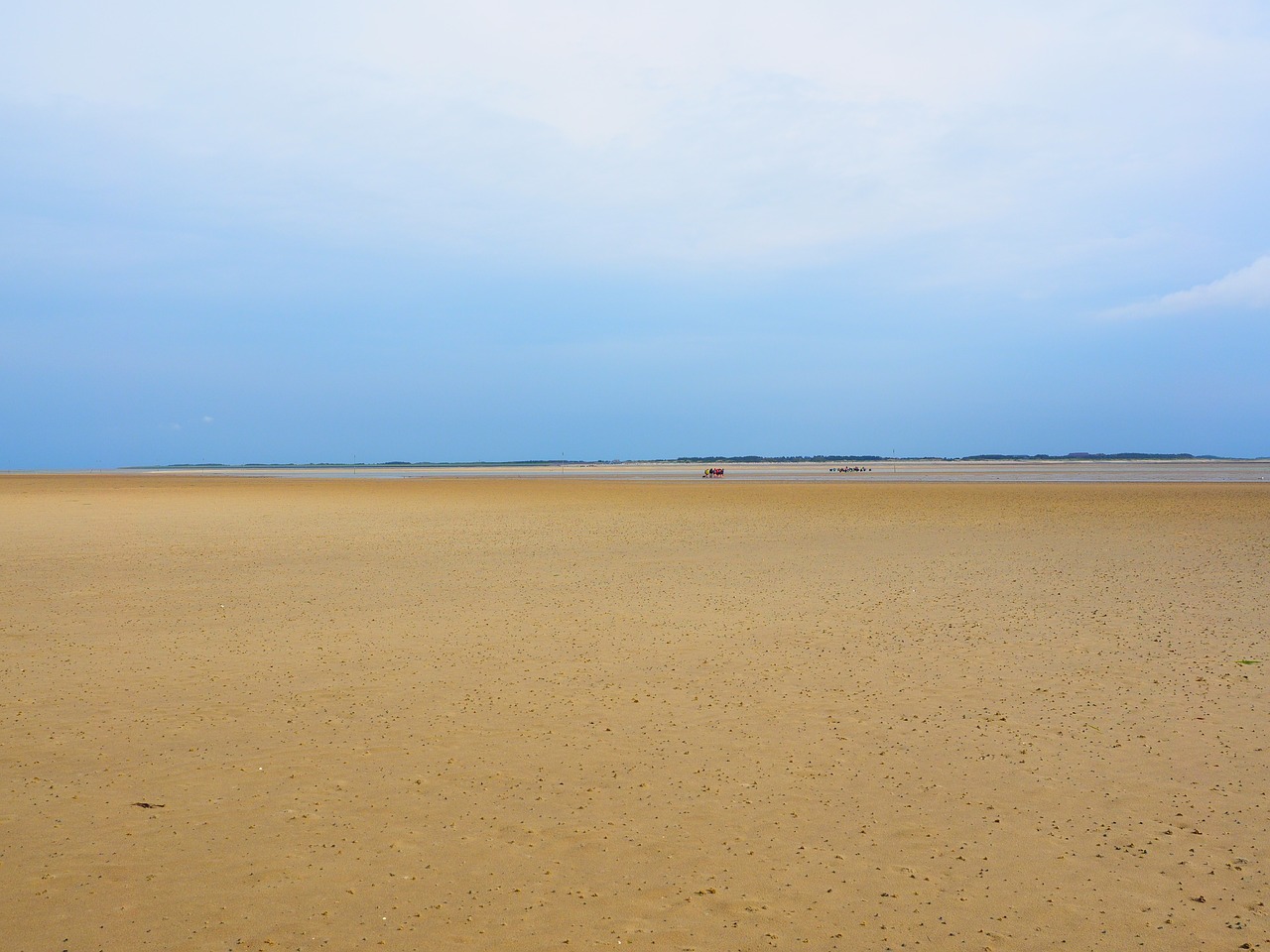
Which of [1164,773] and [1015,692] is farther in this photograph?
[1015,692]

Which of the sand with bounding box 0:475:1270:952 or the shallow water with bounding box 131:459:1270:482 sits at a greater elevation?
the shallow water with bounding box 131:459:1270:482

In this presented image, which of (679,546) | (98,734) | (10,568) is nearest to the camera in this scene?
(98,734)

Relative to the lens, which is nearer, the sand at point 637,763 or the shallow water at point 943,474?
the sand at point 637,763

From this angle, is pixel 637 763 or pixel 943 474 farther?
pixel 943 474

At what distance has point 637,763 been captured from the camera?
6.90 metres

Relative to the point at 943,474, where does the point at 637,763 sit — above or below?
below

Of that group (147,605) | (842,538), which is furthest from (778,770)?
(842,538)

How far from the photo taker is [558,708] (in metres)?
8.30

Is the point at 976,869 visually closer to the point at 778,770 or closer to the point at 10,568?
the point at 778,770

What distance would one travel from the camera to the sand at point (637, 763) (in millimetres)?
4773

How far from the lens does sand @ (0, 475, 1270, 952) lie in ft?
15.7

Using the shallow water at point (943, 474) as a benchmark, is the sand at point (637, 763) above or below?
below

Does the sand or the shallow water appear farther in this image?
the shallow water

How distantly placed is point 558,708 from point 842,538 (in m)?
15.7
